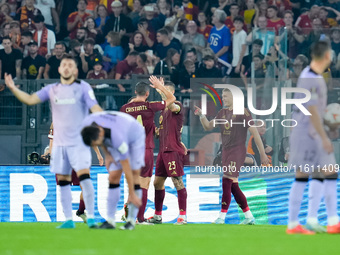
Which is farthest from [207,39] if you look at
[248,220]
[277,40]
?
[248,220]

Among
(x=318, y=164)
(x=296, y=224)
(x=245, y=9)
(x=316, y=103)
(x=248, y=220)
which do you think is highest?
(x=245, y=9)

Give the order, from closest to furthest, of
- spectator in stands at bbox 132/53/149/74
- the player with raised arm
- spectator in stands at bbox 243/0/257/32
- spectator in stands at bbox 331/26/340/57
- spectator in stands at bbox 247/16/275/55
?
1. the player with raised arm
2. spectator in stands at bbox 331/26/340/57
3. spectator in stands at bbox 247/16/275/55
4. spectator in stands at bbox 132/53/149/74
5. spectator in stands at bbox 243/0/257/32

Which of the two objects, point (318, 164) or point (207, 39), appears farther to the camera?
point (207, 39)

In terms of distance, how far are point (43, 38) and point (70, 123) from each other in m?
9.69

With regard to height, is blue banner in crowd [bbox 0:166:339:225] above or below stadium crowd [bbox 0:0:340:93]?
below

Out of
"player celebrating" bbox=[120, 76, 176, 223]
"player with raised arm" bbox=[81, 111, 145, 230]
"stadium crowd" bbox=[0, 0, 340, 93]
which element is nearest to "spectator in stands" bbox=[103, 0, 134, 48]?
"stadium crowd" bbox=[0, 0, 340, 93]

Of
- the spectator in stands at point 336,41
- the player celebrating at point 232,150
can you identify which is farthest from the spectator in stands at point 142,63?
the spectator in stands at point 336,41

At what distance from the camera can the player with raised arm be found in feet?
30.1

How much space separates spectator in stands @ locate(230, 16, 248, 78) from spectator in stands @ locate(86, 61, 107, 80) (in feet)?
9.46

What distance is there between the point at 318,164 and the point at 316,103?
2.50ft

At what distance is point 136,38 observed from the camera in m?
18.8

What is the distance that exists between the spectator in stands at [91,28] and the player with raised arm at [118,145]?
9.79 meters

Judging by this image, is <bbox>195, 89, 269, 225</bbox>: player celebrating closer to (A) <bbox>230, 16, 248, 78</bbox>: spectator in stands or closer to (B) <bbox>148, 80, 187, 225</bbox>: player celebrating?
(B) <bbox>148, 80, 187, 225</bbox>: player celebrating

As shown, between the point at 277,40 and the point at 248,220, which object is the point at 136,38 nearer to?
the point at 277,40
